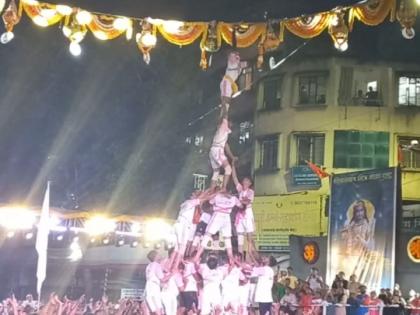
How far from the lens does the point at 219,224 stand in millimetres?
15312

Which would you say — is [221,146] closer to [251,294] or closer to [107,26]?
[251,294]

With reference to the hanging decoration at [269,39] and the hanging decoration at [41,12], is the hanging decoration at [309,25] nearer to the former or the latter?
the hanging decoration at [269,39]

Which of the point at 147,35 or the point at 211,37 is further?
the point at 211,37

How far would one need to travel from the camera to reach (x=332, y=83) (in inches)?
1110

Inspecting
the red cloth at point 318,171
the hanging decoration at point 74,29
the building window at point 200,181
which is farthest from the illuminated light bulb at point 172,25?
the building window at point 200,181

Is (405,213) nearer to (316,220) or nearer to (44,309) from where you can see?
(316,220)

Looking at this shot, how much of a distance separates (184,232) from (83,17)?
5.11m

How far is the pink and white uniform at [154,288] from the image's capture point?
13.4 meters

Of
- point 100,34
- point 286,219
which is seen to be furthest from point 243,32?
point 286,219

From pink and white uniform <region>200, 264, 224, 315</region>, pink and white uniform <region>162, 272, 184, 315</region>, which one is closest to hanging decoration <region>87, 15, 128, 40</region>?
pink and white uniform <region>162, 272, 184, 315</region>

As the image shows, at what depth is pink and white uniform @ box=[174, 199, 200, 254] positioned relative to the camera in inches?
604

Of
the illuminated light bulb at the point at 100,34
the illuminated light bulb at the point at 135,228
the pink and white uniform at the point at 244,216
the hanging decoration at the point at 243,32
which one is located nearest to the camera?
the illuminated light bulb at the point at 100,34

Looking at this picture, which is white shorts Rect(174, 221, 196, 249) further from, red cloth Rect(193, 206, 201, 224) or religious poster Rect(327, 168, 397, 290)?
religious poster Rect(327, 168, 397, 290)

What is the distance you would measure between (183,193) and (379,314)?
44.4 ft
